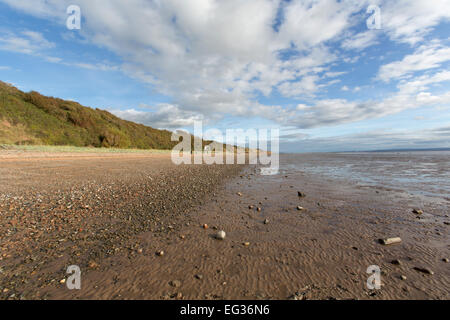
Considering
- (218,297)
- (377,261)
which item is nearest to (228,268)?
(218,297)

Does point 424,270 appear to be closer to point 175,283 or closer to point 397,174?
point 175,283

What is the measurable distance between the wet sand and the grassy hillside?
30375 mm

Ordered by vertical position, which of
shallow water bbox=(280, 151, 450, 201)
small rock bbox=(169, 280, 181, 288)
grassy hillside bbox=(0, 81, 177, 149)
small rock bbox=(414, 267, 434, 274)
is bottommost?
small rock bbox=(414, 267, 434, 274)

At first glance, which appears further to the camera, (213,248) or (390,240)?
(390,240)

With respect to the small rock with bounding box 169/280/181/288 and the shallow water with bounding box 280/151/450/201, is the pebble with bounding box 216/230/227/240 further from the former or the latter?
the shallow water with bounding box 280/151/450/201

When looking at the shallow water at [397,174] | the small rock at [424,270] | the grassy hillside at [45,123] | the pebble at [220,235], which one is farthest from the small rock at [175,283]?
the grassy hillside at [45,123]

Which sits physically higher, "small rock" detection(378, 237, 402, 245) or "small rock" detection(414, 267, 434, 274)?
"small rock" detection(378, 237, 402, 245)

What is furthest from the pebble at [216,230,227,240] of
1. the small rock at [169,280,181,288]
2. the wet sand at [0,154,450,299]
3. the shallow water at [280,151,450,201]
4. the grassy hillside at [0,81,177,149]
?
the grassy hillside at [0,81,177,149]

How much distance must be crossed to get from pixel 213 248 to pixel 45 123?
1708 inches

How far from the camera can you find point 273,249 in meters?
3.77

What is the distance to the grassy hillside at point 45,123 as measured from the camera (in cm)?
2711

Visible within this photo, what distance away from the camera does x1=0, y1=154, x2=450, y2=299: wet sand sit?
264 cm

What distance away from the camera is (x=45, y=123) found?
32000mm

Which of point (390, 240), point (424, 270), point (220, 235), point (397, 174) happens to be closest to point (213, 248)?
point (220, 235)
